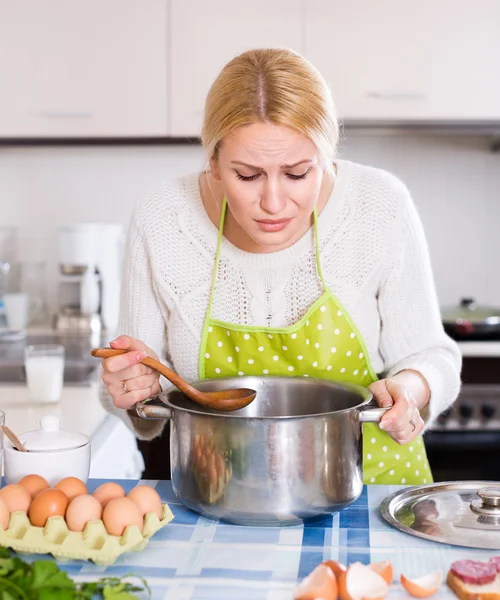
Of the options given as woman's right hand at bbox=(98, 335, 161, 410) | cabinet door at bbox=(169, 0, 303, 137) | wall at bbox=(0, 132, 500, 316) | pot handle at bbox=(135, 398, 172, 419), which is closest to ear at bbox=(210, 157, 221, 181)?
woman's right hand at bbox=(98, 335, 161, 410)

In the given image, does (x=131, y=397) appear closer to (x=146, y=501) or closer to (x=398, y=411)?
(x=146, y=501)

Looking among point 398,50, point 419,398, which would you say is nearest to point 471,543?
point 419,398

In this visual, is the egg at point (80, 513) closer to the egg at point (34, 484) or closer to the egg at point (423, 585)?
the egg at point (34, 484)

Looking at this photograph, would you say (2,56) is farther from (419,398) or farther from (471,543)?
(471,543)

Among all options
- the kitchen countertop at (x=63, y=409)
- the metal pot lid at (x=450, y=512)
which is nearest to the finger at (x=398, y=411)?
the metal pot lid at (x=450, y=512)

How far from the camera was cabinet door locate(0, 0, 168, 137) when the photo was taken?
2646 millimetres

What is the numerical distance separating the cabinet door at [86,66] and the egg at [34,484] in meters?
1.81

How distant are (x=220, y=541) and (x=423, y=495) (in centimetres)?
30

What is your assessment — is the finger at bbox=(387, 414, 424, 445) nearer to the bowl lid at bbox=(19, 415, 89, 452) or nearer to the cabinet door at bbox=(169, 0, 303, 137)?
the bowl lid at bbox=(19, 415, 89, 452)

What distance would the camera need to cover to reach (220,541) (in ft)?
3.22

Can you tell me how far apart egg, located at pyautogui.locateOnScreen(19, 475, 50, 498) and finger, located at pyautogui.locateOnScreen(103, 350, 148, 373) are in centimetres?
19

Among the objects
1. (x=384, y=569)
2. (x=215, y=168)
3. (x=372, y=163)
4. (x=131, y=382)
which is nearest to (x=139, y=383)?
(x=131, y=382)

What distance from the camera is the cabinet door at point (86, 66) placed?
265cm

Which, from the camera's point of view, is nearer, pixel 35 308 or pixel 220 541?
pixel 220 541
